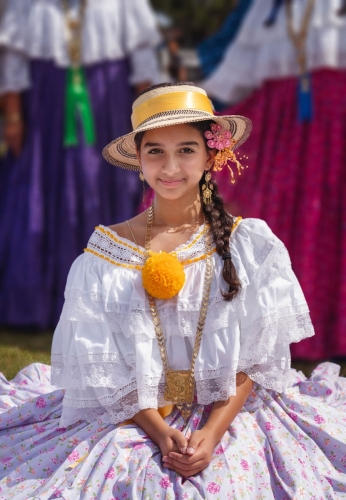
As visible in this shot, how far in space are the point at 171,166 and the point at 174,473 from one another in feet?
2.67

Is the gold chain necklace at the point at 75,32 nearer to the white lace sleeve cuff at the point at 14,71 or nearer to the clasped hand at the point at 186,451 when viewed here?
the white lace sleeve cuff at the point at 14,71

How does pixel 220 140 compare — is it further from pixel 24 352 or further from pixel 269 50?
pixel 269 50

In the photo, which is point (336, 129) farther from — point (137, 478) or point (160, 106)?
point (137, 478)

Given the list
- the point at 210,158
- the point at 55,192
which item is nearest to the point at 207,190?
the point at 210,158

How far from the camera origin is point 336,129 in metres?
3.48

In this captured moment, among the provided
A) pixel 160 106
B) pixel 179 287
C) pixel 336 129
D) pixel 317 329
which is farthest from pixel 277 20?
pixel 179 287

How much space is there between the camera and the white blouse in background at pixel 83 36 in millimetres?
3924

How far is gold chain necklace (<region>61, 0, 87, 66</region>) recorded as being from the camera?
12.9ft

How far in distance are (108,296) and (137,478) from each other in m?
0.49

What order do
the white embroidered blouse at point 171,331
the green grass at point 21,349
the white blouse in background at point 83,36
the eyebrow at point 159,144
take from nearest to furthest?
the white embroidered blouse at point 171,331 < the eyebrow at point 159,144 < the green grass at point 21,349 < the white blouse in background at point 83,36

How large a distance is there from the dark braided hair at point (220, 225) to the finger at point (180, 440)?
1.24 ft

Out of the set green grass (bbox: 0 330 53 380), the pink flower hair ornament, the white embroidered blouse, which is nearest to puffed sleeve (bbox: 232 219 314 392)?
the white embroidered blouse

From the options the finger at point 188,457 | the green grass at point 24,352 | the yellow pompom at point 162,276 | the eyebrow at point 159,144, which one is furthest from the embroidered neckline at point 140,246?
the green grass at point 24,352

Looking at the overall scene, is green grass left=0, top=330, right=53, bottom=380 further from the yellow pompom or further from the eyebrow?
the eyebrow
